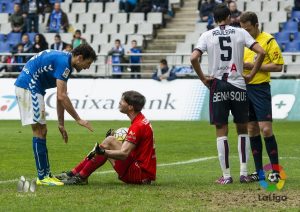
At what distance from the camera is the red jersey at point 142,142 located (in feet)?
40.2

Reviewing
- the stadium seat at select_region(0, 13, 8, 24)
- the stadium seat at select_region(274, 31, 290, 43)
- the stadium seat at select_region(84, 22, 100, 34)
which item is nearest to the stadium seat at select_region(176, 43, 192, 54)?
the stadium seat at select_region(274, 31, 290, 43)

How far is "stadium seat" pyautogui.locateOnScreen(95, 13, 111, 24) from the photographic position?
37781 mm

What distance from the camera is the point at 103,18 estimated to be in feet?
124

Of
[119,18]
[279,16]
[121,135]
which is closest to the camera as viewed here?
[121,135]

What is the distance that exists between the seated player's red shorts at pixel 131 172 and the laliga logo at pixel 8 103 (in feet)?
56.6

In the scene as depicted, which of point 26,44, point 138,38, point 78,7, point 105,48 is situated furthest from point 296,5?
point 26,44

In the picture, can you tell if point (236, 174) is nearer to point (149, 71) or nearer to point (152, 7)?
point (149, 71)

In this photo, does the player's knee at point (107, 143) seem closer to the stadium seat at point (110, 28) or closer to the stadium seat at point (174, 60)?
the stadium seat at point (174, 60)

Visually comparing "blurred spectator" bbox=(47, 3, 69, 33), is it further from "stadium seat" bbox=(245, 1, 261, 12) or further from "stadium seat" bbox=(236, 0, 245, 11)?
"stadium seat" bbox=(245, 1, 261, 12)

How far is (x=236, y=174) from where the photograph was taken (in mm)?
14500

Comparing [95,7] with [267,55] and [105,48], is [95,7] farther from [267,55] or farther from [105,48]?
[267,55]

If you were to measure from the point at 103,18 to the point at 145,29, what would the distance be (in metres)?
2.26

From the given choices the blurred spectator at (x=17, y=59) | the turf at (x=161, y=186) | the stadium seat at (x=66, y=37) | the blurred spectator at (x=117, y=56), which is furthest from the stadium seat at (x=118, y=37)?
the turf at (x=161, y=186)

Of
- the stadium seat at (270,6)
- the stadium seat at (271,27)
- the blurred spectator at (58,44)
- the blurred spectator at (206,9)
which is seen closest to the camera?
the blurred spectator at (58,44)
